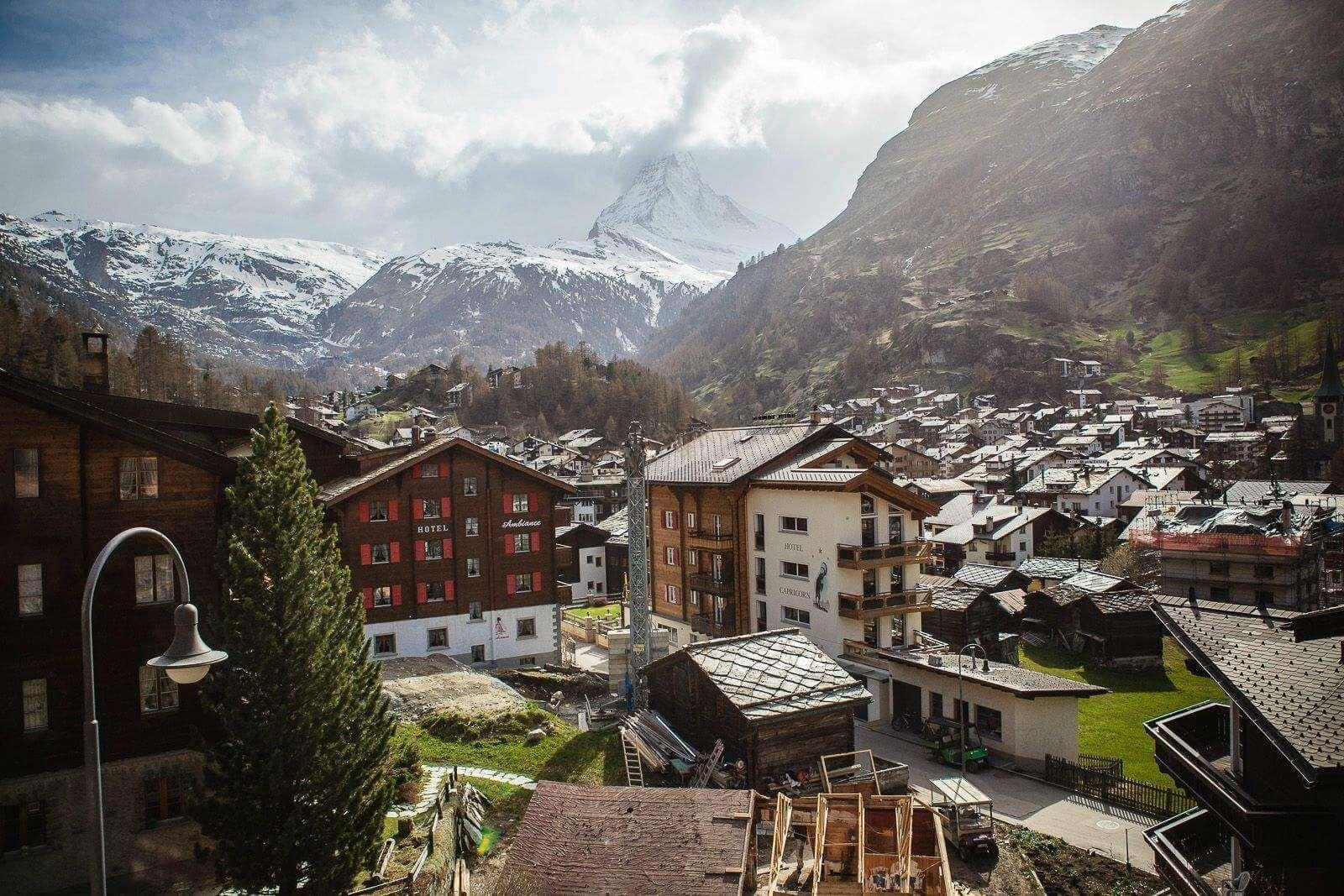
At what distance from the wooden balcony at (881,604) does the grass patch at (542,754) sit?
13545 millimetres

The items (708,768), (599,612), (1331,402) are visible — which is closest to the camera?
(708,768)

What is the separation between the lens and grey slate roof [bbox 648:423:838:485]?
43.2 m

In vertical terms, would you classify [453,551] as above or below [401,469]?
below

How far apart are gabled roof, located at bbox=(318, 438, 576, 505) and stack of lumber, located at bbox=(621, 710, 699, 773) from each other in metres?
16.2

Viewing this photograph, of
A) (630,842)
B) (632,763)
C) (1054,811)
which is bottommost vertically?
(1054,811)

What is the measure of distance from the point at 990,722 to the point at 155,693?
28712 mm

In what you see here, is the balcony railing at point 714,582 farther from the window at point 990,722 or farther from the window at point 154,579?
the window at point 154,579

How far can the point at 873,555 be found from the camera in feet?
121

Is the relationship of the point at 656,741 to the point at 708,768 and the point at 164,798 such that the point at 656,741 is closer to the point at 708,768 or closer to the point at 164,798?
the point at 708,768

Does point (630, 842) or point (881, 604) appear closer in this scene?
point (630, 842)

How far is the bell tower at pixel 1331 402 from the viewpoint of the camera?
12656cm

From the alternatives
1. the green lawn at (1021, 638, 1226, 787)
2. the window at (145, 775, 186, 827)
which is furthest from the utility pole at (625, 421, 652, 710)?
the green lawn at (1021, 638, 1226, 787)

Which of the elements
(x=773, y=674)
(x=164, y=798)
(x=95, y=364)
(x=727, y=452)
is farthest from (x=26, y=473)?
(x=727, y=452)

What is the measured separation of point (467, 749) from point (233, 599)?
13845 mm
